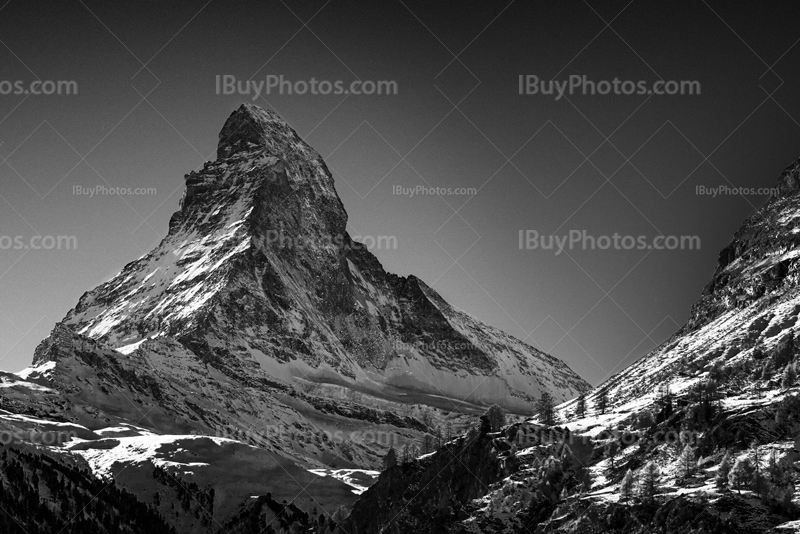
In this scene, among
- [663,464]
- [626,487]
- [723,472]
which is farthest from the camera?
[663,464]

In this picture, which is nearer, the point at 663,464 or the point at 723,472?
the point at 723,472

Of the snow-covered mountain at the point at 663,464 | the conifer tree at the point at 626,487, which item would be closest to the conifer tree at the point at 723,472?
the snow-covered mountain at the point at 663,464

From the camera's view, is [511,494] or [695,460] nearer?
[695,460]

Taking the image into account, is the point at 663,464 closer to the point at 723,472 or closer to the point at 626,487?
the point at 626,487

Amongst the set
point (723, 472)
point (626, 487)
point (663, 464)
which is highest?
point (663, 464)

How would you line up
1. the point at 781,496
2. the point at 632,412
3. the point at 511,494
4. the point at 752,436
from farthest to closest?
1. the point at 632,412
2. the point at 511,494
3. the point at 752,436
4. the point at 781,496

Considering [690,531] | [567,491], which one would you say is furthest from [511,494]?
[690,531]

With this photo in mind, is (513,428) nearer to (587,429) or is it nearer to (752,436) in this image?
(587,429)

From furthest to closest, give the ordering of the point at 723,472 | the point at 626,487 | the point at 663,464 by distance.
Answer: the point at 663,464 < the point at 626,487 < the point at 723,472

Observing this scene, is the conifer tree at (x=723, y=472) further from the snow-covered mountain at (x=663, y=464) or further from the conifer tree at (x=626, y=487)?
the conifer tree at (x=626, y=487)

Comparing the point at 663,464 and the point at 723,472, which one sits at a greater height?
the point at 663,464

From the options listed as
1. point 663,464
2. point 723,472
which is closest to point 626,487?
point 663,464
